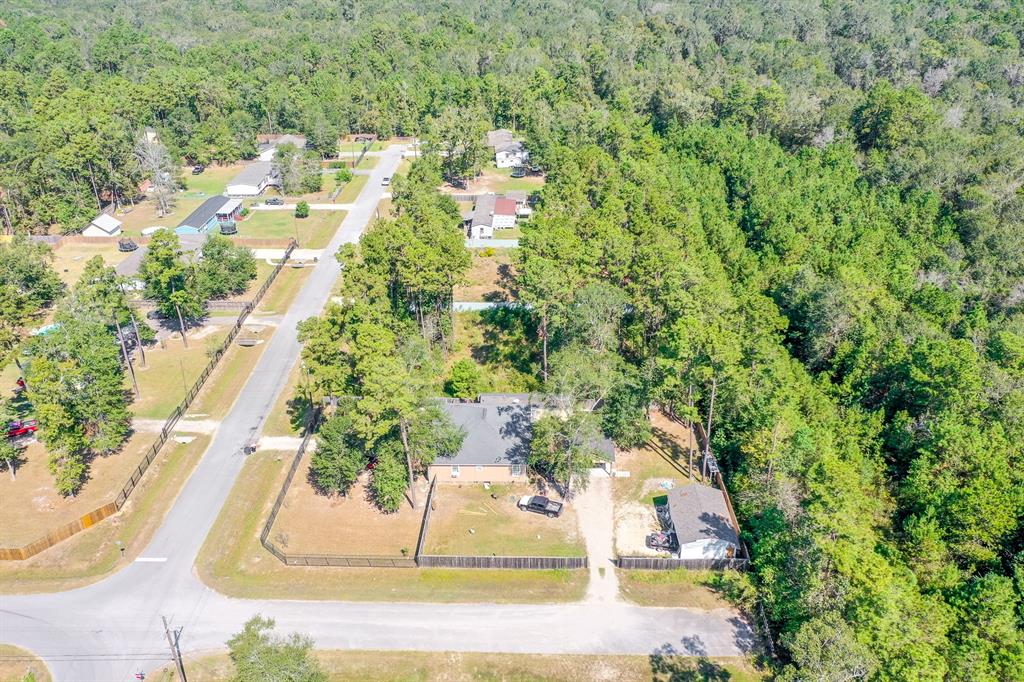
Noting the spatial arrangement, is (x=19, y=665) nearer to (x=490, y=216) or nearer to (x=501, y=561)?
(x=501, y=561)

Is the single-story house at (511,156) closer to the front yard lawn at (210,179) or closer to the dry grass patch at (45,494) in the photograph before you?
the front yard lawn at (210,179)

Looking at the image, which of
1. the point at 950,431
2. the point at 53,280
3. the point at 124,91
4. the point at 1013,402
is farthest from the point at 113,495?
the point at 124,91

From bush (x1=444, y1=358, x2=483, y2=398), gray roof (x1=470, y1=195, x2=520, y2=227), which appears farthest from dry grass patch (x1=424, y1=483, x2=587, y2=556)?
gray roof (x1=470, y1=195, x2=520, y2=227)

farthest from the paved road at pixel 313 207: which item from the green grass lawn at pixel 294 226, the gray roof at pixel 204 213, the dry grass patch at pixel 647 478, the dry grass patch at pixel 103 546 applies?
the dry grass patch at pixel 647 478

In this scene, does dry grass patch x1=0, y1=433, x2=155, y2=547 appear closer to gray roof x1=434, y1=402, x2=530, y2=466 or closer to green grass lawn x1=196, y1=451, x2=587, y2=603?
green grass lawn x1=196, y1=451, x2=587, y2=603

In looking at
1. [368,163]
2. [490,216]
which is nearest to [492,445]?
[490,216]

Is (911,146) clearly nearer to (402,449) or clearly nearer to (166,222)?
(402,449)
